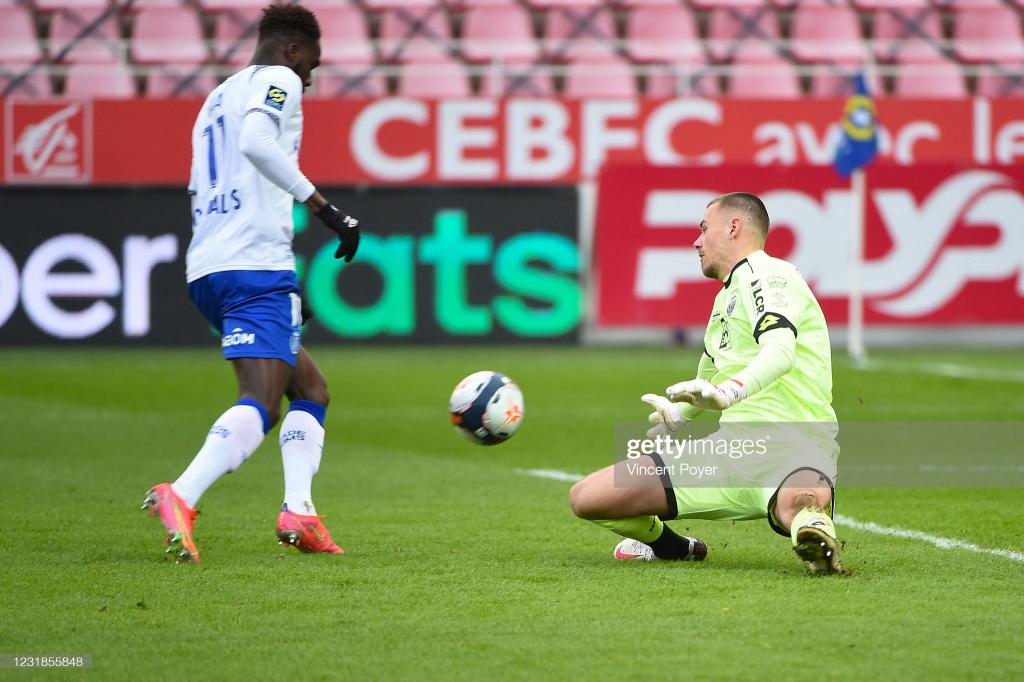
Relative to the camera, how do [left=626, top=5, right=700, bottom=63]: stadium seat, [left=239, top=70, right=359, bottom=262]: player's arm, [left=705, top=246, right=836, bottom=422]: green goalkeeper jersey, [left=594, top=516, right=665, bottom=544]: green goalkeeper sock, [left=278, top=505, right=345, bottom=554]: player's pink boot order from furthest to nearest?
[left=626, top=5, right=700, bottom=63]: stadium seat
[left=278, top=505, right=345, bottom=554]: player's pink boot
[left=239, top=70, right=359, bottom=262]: player's arm
[left=594, top=516, right=665, bottom=544]: green goalkeeper sock
[left=705, top=246, right=836, bottom=422]: green goalkeeper jersey

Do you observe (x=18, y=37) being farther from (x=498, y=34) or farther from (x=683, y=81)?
(x=683, y=81)

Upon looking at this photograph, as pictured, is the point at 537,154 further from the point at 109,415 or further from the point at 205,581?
the point at 205,581

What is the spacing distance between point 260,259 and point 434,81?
1238 centimetres

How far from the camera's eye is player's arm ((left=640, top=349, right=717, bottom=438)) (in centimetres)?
515

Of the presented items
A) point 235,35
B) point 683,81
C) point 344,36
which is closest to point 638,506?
point 683,81

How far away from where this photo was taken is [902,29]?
19109mm

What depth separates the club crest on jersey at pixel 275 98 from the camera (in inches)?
223

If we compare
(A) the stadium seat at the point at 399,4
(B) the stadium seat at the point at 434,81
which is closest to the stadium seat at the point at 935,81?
(B) the stadium seat at the point at 434,81

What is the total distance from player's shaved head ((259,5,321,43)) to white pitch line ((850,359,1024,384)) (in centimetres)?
930

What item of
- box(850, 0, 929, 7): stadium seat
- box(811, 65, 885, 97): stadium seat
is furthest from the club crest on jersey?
box(850, 0, 929, 7): stadium seat

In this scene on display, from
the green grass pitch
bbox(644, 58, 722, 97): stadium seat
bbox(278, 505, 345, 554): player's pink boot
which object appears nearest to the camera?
the green grass pitch

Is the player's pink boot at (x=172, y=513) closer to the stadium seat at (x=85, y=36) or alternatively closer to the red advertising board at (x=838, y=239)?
the red advertising board at (x=838, y=239)

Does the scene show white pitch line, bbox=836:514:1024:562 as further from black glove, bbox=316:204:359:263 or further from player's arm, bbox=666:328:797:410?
black glove, bbox=316:204:359:263

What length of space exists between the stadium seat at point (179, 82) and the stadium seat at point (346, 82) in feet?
3.89
